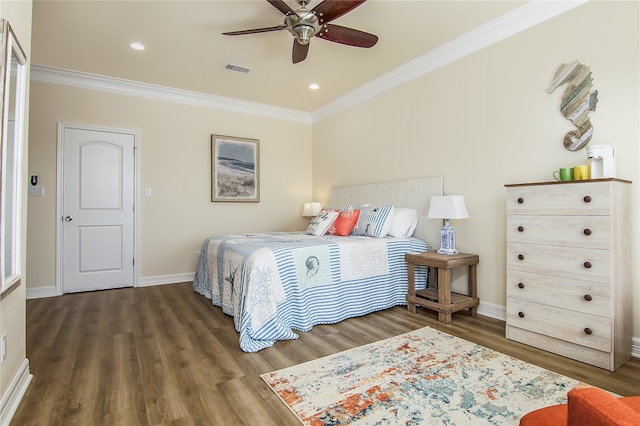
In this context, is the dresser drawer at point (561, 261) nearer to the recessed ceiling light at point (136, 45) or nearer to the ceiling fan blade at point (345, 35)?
the ceiling fan blade at point (345, 35)

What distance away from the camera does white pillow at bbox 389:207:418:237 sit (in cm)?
369

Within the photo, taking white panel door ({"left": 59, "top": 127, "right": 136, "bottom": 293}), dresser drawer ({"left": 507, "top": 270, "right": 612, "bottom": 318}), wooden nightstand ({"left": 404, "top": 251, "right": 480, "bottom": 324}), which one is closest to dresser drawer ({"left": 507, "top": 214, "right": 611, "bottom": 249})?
dresser drawer ({"left": 507, "top": 270, "right": 612, "bottom": 318})

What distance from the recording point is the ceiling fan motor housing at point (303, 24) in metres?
2.38

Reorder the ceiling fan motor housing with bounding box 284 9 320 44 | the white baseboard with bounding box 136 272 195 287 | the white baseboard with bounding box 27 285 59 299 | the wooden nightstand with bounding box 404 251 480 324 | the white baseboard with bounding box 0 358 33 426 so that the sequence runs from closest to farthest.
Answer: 1. the white baseboard with bounding box 0 358 33 426
2. the ceiling fan motor housing with bounding box 284 9 320 44
3. the wooden nightstand with bounding box 404 251 480 324
4. the white baseboard with bounding box 27 285 59 299
5. the white baseboard with bounding box 136 272 195 287

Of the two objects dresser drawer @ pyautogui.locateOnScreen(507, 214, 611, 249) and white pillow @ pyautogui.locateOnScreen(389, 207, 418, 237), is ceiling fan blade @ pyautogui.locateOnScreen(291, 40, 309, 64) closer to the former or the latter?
white pillow @ pyautogui.locateOnScreen(389, 207, 418, 237)

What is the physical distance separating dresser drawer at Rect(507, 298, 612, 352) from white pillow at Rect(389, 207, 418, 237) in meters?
1.34

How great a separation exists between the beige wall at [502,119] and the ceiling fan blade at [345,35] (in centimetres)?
117

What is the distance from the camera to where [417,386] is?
1857 millimetres

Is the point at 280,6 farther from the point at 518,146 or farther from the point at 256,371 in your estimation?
the point at 256,371

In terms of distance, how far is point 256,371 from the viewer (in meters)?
2.07

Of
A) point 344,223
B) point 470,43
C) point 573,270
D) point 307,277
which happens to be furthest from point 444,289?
point 470,43

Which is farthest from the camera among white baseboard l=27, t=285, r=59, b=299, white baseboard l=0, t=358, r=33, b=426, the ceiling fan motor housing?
white baseboard l=27, t=285, r=59, b=299

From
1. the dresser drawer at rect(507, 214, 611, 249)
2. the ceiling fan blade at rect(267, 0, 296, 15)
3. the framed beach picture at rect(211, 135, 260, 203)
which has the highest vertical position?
the ceiling fan blade at rect(267, 0, 296, 15)

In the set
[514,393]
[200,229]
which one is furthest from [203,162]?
[514,393]
